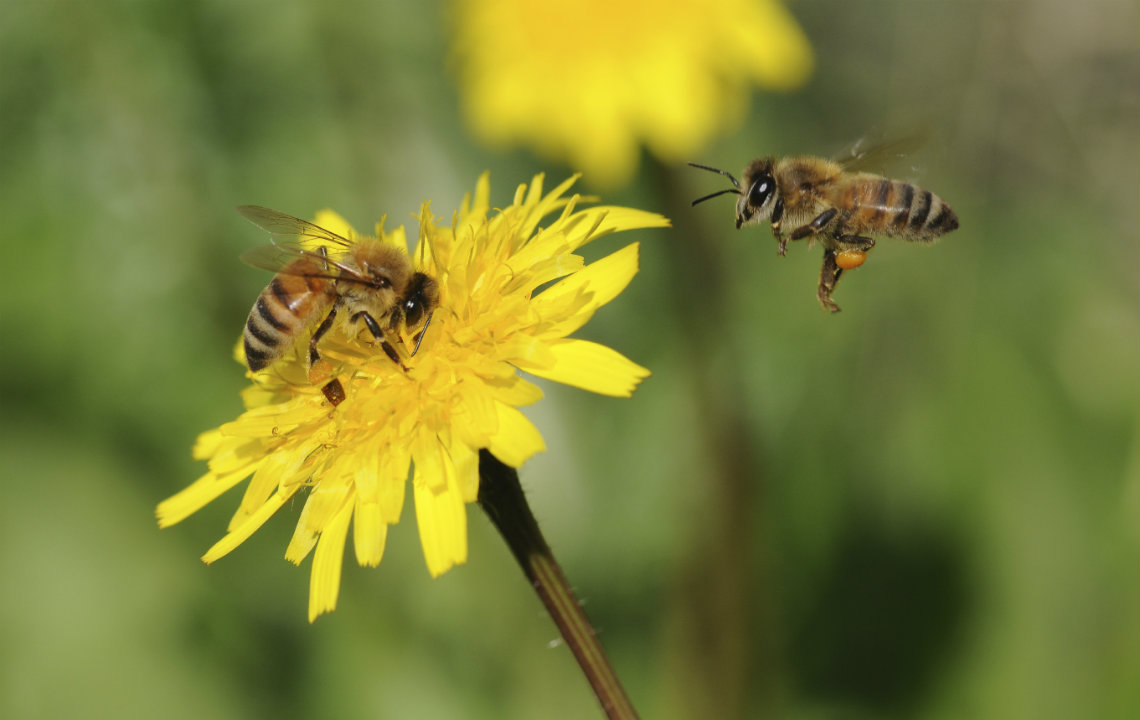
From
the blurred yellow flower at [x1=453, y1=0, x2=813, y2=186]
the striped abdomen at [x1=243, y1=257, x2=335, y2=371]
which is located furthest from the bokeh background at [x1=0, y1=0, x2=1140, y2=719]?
the striped abdomen at [x1=243, y1=257, x2=335, y2=371]

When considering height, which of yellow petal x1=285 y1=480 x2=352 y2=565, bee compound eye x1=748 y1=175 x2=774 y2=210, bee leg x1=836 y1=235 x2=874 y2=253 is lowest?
bee leg x1=836 y1=235 x2=874 y2=253

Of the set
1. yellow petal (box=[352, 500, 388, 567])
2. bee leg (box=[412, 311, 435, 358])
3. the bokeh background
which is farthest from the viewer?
the bokeh background

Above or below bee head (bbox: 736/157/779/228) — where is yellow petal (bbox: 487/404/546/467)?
below

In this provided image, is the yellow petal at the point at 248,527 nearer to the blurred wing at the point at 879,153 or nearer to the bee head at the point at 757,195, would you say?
the bee head at the point at 757,195

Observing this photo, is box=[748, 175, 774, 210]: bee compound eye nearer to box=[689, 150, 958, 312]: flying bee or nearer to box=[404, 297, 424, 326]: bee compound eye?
box=[689, 150, 958, 312]: flying bee

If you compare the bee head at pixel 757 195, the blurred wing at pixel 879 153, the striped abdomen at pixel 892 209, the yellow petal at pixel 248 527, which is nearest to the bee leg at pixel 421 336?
the yellow petal at pixel 248 527

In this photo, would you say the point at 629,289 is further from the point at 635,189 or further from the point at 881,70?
the point at 881,70

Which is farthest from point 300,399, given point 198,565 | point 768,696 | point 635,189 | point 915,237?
point 635,189
